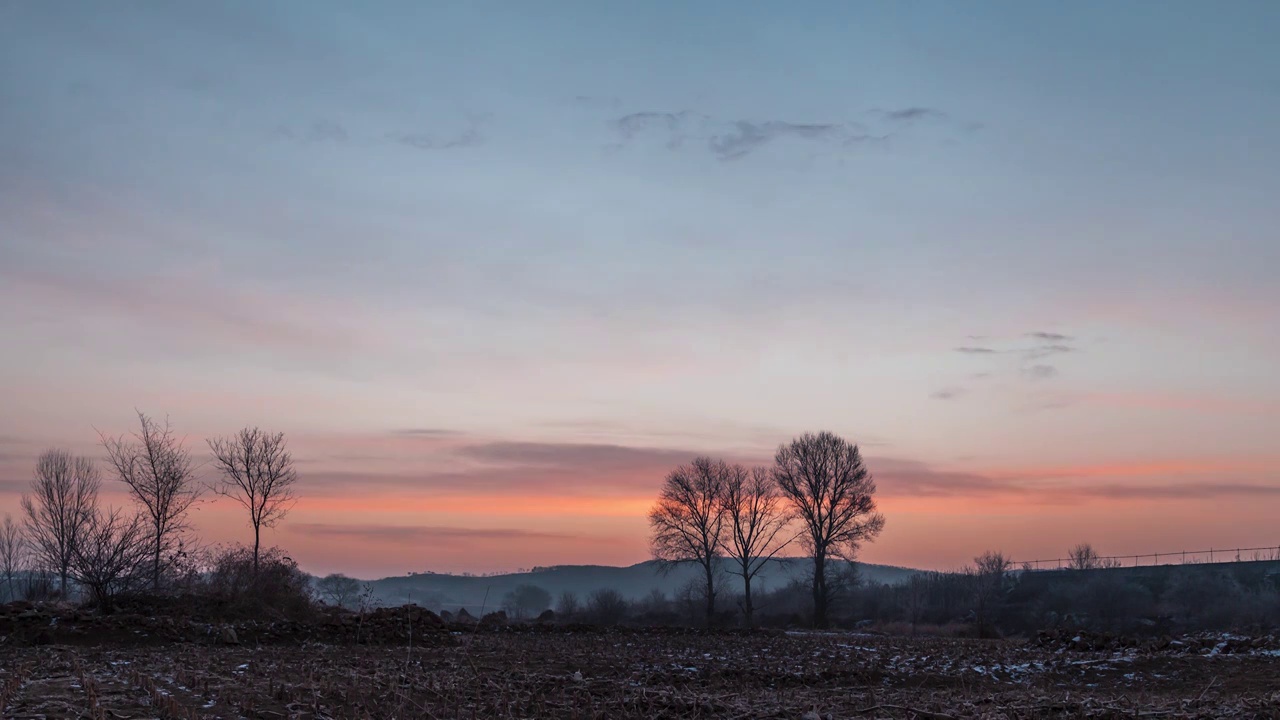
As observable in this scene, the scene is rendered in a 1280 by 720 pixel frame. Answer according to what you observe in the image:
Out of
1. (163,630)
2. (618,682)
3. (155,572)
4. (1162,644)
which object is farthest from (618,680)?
(155,572)

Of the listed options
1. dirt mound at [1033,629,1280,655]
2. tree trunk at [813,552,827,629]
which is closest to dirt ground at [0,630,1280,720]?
dirt mound at [1033,629,1280,655]

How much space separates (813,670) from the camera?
17.6m

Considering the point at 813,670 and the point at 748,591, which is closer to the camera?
the point at 813,670

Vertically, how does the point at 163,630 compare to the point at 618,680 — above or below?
below

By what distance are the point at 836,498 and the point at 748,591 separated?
29.1ft

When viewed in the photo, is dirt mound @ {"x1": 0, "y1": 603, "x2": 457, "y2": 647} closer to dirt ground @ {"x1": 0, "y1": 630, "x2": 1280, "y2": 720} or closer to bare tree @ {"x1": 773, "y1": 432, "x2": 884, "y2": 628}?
dirt ground @ {"x1": 0, "y1": 630, "x2": 1280, "y2": 720}

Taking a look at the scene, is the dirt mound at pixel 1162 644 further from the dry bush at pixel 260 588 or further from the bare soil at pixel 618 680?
the dry bush at pixel 260 588

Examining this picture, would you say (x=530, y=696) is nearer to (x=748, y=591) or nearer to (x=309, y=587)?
(x=309, y=587)

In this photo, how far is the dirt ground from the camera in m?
9.92

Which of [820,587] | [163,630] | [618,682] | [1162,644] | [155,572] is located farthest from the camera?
[820,587]

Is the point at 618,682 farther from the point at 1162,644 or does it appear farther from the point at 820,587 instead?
the point at 820,587

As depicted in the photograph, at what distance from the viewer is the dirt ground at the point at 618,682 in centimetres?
992

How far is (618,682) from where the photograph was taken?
13242mm

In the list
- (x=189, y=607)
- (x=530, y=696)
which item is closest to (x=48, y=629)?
(x=189, y=607)
